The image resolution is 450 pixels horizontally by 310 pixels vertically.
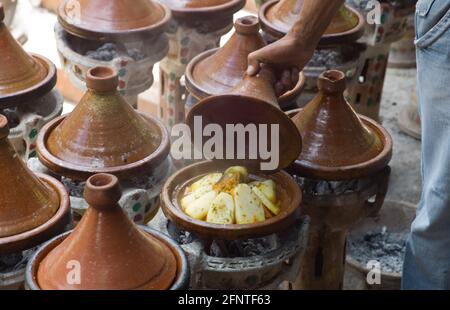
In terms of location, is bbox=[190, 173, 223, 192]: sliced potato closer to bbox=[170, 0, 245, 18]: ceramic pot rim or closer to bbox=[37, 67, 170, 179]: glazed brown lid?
bbox=[37, 67, 170, 179]: glazed brown lid

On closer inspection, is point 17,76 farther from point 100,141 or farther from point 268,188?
point 268,188

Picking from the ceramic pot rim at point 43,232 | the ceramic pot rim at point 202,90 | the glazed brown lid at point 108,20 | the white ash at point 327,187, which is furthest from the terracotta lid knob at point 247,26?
the ceramic pot rim at point 43,232

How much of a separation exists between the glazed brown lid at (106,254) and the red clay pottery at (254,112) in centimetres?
56

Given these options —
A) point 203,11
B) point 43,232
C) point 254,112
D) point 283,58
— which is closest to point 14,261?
point 43,232

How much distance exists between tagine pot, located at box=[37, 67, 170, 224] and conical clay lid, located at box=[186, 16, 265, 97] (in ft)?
1.41

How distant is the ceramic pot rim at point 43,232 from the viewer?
226 cm

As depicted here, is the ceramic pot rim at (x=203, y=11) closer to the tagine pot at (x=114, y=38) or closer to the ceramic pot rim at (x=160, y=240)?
the tagine pot at (x=114, y=38)

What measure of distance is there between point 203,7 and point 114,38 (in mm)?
572

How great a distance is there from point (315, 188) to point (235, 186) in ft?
1.27

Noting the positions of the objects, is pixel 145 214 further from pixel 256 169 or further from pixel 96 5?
pixel 96 5

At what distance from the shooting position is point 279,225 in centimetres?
241

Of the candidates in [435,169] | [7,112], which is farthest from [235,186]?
[7,112]

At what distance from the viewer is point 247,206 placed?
96.9 inches

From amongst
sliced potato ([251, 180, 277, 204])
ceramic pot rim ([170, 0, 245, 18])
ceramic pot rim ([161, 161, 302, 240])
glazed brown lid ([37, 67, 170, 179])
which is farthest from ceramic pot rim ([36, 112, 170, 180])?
ceramic pot rim ([170, 0, 245, 18])
